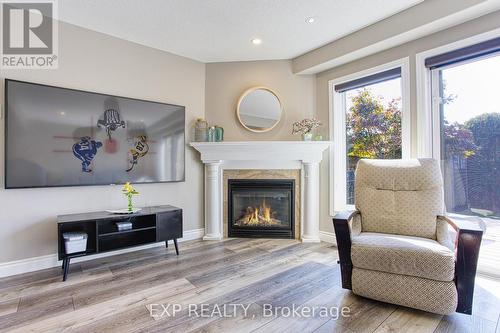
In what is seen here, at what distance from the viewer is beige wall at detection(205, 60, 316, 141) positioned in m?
3.66

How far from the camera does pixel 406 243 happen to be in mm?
1872

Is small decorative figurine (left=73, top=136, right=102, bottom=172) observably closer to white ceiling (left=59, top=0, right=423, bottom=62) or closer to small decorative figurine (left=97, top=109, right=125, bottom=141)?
small decorative figurine (left=97, top=109, right=125, bottom=141)

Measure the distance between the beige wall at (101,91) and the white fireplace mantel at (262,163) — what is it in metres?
0.20

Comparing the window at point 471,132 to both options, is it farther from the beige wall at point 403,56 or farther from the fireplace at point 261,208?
the fireplace at point 261,208

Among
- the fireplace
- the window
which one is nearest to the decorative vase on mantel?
the fireplace

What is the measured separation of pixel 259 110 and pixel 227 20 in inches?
50.2

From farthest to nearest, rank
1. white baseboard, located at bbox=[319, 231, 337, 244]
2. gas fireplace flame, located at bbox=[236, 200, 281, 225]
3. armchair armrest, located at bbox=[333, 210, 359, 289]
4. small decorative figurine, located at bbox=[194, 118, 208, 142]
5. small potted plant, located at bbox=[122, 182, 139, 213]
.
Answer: gas fireplace flame, located at bbox=[236, 200, 281, 225] < small decorative figurine, located at bbox=[194, 118, 208, 142] < white baseboard, located at bbox=[319, 231, 337, 244] < small potted plant, located at bbox=[122, 182, 139, 213] < armchair armrest, located at bbox=[333, 210, 359, 289]

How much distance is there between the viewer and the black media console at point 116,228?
95.0 inches

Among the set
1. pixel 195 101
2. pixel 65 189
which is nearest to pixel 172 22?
pixel 195 101

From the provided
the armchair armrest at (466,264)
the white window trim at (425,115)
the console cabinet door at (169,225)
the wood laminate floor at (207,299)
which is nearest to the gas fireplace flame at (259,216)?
the wood laminate floor at (207,299)

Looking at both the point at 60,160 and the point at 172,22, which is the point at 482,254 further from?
the point at 60,160

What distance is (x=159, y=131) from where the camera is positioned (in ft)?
10.6

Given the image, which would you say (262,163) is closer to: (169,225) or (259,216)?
(259,216)

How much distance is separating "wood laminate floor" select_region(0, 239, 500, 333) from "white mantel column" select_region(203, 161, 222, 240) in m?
0.72
